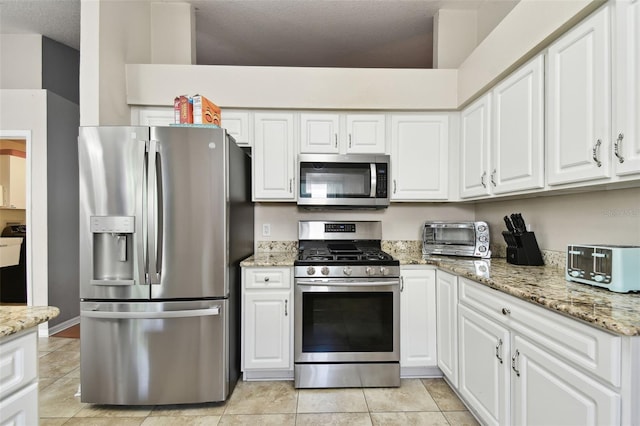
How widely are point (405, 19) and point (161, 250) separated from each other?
113 inches

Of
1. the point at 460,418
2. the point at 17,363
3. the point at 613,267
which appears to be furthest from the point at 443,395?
the point at 17,363

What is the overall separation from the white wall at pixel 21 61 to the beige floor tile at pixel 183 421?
11.5 ft

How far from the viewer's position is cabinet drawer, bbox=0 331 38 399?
0.91m

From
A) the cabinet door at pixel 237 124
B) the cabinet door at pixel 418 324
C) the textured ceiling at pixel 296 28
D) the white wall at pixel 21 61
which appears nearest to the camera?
the cabinet door at pixel 418 324

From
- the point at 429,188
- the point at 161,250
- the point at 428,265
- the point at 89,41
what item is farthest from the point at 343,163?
the point at 89,41

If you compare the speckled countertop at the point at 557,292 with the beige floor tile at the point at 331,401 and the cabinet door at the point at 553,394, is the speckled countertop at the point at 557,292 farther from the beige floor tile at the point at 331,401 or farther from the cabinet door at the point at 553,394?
the beige floor tile at the point at 331,401

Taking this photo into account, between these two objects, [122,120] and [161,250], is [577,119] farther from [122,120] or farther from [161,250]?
[122,120]

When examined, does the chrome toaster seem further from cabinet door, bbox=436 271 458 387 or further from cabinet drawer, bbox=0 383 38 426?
cabinet drawer, bbox=0 383 38 426

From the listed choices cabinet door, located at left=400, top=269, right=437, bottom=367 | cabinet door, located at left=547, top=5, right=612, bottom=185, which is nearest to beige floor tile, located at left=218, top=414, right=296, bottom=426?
cabinet door, located at left=400, top=269, right=437, bottom=367

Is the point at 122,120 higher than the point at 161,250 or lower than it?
higher

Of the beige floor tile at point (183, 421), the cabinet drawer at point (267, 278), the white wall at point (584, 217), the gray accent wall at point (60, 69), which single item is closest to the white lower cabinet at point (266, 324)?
the cabinet drawer at point (267, 278)

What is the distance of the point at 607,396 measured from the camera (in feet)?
3.14

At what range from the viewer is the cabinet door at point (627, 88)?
1.17 m

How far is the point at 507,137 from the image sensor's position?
6.36 ft
